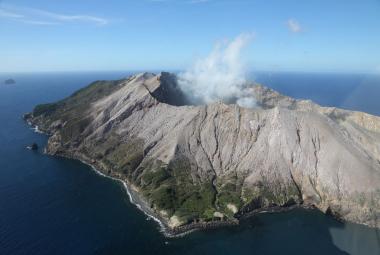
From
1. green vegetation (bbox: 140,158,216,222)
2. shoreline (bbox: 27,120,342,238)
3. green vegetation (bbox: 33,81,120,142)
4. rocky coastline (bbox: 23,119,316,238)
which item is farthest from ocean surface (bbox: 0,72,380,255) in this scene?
green vegetation (bbox: 33,81,120,142)

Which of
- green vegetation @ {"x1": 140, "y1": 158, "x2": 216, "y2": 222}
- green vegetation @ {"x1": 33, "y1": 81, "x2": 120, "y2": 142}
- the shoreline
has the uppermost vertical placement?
green vegetation @ {"x1": 33, "y1": 81, "x2": 120, "y2": 142}

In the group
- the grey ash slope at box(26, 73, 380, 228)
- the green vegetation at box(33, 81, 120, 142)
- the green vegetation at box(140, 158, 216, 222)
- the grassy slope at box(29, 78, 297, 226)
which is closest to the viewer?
the green vegetation at box(140, 158, 216, 222)

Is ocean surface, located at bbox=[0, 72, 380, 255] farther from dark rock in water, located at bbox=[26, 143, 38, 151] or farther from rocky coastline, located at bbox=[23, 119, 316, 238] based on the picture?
dark rock in water, located at bbox=[26, 143, 38, 151]

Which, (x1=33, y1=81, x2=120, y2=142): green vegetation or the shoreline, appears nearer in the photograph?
the shoreline

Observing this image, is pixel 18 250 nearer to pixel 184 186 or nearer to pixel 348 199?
pixel 184 186

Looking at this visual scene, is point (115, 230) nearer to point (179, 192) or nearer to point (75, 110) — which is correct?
point (179, 192)

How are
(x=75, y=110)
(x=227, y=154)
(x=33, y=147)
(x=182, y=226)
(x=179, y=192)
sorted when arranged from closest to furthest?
(x=182, y=226) → (x=179, y=192) → (x=227, y=154) → (x=33, y=147) → (x=75, y=110)

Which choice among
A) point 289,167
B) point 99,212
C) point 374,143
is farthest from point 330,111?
point 99,212

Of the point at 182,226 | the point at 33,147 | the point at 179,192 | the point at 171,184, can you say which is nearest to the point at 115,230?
the point at 182,226

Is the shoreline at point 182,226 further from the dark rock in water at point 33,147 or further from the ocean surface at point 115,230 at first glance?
the dark rock in water at point 33,147
